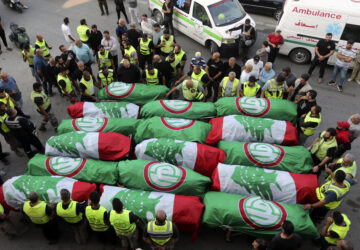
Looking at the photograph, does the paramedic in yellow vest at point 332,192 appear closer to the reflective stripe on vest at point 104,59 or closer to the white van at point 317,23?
the white van at point 317,23

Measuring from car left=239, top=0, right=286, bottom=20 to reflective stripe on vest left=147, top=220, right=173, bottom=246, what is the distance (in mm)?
10712

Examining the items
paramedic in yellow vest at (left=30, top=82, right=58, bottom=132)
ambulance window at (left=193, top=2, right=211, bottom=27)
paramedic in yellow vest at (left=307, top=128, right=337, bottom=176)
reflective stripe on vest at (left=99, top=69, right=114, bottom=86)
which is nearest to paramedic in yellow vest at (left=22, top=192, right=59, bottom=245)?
paramedic in yellow vest at (left=30, top=82, right=58, bottom=132)

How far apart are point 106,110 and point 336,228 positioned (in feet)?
16.7

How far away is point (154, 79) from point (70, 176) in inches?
128

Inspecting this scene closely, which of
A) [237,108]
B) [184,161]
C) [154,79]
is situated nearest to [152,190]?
[184,161]

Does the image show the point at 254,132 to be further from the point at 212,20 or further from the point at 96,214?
the point at 212,20

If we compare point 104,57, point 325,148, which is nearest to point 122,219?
point 325,148

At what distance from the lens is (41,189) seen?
518cm

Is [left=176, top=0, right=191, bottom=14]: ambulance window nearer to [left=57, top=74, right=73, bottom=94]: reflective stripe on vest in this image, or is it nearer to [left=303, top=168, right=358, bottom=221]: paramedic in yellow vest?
[left=57, top=74, right=73, bottom=94]: reflective stripe on vest

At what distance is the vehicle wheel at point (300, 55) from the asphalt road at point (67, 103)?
19 centimetres

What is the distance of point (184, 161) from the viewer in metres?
5.64

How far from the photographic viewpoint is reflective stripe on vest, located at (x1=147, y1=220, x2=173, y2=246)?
4.32m

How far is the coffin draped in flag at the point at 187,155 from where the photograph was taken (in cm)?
562

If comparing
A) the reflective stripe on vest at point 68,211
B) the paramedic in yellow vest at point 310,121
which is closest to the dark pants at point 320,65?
the paramedic in yellow vest at point 310,121
